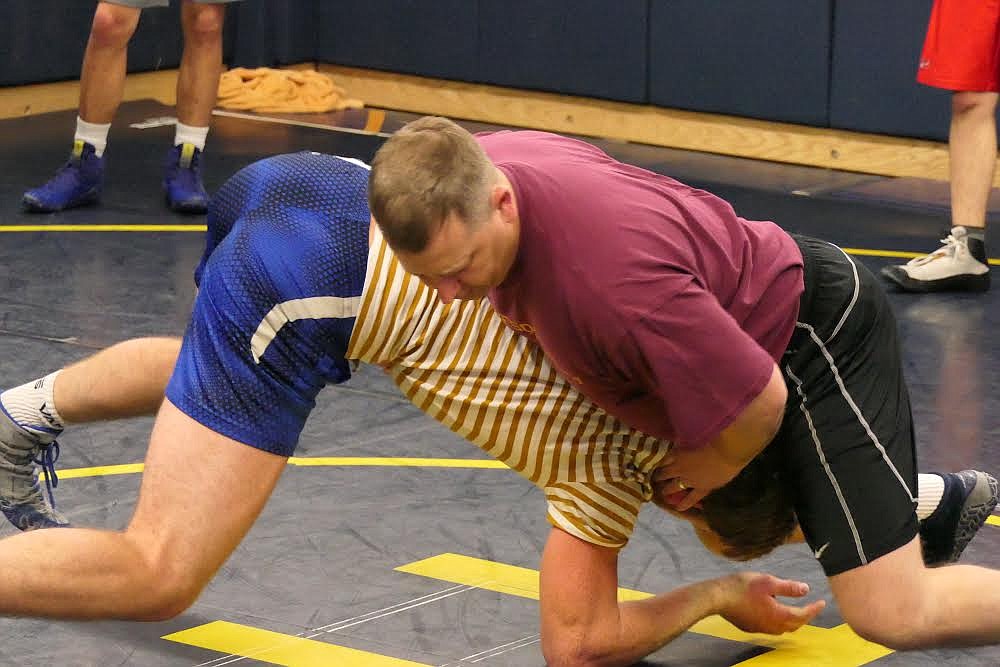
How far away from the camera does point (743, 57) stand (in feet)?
24.5

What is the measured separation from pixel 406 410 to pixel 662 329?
2010mm

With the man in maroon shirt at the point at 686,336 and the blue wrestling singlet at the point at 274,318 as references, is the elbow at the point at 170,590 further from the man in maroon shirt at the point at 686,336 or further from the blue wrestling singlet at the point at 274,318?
the man in maroon shirt at the point at 686,336

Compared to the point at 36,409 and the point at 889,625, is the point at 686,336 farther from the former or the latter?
the point at 36,409

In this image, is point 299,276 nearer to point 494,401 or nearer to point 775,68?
point 494,401

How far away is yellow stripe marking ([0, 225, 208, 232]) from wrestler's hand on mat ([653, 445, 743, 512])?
3.50 metres

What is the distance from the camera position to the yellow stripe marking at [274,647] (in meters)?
2.98

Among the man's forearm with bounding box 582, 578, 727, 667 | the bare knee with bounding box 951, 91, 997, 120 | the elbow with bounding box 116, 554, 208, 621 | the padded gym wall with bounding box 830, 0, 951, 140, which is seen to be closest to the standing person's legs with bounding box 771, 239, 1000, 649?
the man's forearm with bounding box 582, 578, 727, 667

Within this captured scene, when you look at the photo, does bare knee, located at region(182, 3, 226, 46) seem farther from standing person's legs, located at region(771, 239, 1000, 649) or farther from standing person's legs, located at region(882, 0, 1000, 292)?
standing person's legs, located at region(771, 239, 1000, 649)

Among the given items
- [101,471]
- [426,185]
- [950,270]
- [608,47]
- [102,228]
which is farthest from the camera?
[608,47]

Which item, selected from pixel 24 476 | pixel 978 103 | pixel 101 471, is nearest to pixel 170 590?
pixel 24 476

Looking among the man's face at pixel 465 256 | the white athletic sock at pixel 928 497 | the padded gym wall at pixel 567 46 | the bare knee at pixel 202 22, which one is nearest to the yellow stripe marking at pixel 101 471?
the man's face at pixel 465 256

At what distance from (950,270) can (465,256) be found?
11.0ft

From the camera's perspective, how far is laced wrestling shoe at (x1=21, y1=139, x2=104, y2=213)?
20.5ft

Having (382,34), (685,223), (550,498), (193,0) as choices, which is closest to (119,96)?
(193,0)
